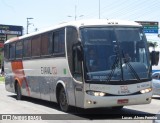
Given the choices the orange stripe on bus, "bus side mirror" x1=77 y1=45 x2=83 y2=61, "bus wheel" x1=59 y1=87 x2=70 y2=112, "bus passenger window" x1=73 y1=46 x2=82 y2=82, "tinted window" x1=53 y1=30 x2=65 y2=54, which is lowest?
"bus wheel" x1=59 y1=87 x2=70 y2=112

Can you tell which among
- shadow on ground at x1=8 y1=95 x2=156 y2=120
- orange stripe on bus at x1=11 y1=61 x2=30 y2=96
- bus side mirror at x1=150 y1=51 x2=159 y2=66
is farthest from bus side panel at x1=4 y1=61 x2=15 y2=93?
bus side mirror at x1=150 y1=51 x2=159 y2=66

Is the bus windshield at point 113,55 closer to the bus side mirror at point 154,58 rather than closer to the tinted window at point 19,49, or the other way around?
the bus side mirror at point 154,58

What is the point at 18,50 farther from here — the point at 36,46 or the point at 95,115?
the point at 95,115

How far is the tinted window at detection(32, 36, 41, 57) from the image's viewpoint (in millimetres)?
18909

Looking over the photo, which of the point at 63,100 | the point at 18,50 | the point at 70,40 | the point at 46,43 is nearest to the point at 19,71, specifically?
the point at 18,50

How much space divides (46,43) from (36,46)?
149 centimetres

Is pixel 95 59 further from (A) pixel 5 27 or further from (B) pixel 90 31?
(A) pixel 5 27

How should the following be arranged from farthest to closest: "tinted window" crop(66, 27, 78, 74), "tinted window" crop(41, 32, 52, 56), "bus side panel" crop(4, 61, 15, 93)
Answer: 1. "bus side panel" crop(4, 61, 15, 93)
2. "tinted window" crop(41, 32, 52, 56)
3. "tinted window" crop(66, 27, 78, 74)

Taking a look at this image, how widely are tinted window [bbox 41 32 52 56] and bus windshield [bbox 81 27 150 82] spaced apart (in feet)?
10.8

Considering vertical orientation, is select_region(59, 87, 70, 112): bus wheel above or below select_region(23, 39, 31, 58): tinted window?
below

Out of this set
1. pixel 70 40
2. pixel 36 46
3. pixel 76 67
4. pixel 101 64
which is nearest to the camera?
pixel 101 64

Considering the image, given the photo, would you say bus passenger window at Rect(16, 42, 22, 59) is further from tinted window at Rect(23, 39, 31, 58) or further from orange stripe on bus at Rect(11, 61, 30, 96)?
tinted window at Rect(23, 39, 31, 58)

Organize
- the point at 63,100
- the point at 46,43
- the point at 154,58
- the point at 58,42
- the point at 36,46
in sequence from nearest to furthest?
the point at 154,58 → the point at 63,100 → the point at 58,42 → the point at 46,43 → the point at 36,46

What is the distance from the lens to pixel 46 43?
1791cm
